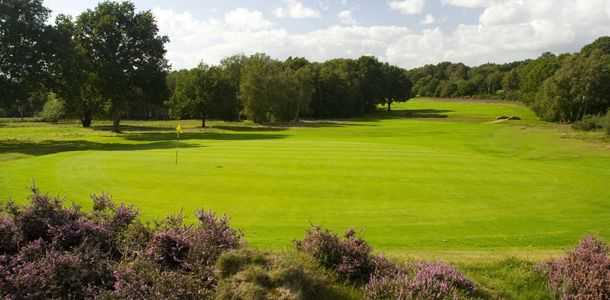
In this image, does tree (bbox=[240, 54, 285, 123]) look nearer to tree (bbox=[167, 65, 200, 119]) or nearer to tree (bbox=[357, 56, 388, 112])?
tree (bbox=[167, 65, 200, 119])

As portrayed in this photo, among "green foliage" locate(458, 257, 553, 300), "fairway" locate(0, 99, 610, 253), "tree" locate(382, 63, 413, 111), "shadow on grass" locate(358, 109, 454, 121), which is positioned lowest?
"fairway" locate(0, 99, 610, 253)

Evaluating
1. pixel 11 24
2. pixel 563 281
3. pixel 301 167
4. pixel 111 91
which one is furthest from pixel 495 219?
pixel 111 91

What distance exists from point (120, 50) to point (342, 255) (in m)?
62.5

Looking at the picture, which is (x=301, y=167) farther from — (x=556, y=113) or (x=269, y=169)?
(x=556, y=113)

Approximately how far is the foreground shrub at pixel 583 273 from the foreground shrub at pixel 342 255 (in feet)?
7.85

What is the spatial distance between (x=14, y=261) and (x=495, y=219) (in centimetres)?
1268

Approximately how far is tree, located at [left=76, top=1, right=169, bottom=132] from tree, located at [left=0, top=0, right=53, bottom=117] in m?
13.3

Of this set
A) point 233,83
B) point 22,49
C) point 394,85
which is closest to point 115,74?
point 22,49

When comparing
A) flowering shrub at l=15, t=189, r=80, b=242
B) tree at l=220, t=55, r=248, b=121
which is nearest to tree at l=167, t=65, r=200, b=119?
tree at l=220, t=55, r=248, b=121

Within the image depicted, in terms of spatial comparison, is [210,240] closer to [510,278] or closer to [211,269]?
[211,269]

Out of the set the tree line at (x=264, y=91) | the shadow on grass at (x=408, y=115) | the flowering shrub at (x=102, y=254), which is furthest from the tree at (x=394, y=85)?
the flowering shrub at (x=102, y=254)

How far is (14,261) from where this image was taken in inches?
209

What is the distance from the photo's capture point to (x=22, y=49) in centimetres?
4481

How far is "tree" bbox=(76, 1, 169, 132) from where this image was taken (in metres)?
60.8
